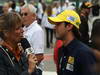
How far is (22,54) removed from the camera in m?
4.77

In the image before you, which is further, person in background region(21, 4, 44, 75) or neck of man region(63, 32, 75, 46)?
person in background region(21, 4, 44, 75)

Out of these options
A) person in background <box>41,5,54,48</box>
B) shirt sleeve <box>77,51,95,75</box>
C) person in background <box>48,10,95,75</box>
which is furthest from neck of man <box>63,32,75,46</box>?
person in background <box>41,5,54,48</box>

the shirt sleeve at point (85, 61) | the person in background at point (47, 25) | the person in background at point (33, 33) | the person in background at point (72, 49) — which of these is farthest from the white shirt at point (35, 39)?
the person in background at point (47, 25)

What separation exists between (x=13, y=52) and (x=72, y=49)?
0.65 metres

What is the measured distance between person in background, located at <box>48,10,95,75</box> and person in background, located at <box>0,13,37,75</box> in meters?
0.37

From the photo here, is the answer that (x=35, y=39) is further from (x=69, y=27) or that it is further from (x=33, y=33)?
(x=69, y=27)

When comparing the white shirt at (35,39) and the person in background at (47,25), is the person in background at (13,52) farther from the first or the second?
the person in background at (47,25)

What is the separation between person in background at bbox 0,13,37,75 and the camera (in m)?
4.43

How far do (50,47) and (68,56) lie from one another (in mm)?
13699

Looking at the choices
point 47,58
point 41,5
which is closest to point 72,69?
point 47,58

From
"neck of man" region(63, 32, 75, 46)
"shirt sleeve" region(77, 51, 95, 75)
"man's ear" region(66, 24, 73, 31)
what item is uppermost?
"man's ear" region(66, 24, 73, 31)

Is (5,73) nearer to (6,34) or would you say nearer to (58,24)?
(6,34)

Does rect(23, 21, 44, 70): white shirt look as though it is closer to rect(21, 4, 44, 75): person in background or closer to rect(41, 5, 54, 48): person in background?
rect(21, 4, 44, 75): person in background

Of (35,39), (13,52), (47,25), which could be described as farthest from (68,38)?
(47,25)
